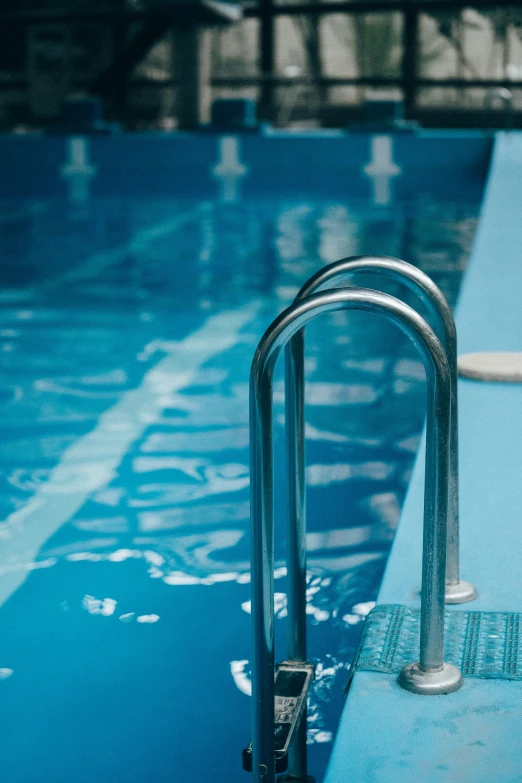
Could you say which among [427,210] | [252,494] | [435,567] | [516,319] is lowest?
[427,210]

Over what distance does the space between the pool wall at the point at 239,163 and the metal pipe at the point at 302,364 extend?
10.7 m

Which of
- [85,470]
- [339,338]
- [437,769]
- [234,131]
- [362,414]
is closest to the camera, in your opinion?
[437,769]

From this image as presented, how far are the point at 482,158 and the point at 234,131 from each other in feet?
10.6

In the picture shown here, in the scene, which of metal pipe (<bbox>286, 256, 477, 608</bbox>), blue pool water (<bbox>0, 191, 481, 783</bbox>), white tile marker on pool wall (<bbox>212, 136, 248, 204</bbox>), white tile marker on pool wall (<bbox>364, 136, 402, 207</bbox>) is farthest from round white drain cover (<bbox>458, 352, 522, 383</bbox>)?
white tile marker on pool wall (<bbox>212, 136, 248, 204</bbox>)

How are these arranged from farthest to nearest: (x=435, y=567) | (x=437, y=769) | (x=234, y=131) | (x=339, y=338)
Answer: (x=234, y=131), (x=339, y=338), (x=435, y=567), (x=437, y=769)

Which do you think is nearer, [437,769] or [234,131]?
[437,769]

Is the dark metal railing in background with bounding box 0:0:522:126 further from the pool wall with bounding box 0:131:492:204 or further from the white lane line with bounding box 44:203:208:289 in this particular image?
the white lane line with bounding box 44:203:208:289

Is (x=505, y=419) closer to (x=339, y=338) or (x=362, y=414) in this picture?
(x=362, y=414)

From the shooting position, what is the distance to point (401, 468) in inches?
148

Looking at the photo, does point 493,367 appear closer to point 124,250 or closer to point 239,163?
point 124,250

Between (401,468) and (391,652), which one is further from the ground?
(391,652)

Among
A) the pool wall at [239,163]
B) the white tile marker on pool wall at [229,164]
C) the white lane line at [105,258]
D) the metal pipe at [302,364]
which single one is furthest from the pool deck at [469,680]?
the white tile marker on pool wall at [229,164]

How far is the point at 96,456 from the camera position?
390 centimetres

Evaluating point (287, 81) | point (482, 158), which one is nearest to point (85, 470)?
point (482, 158)
